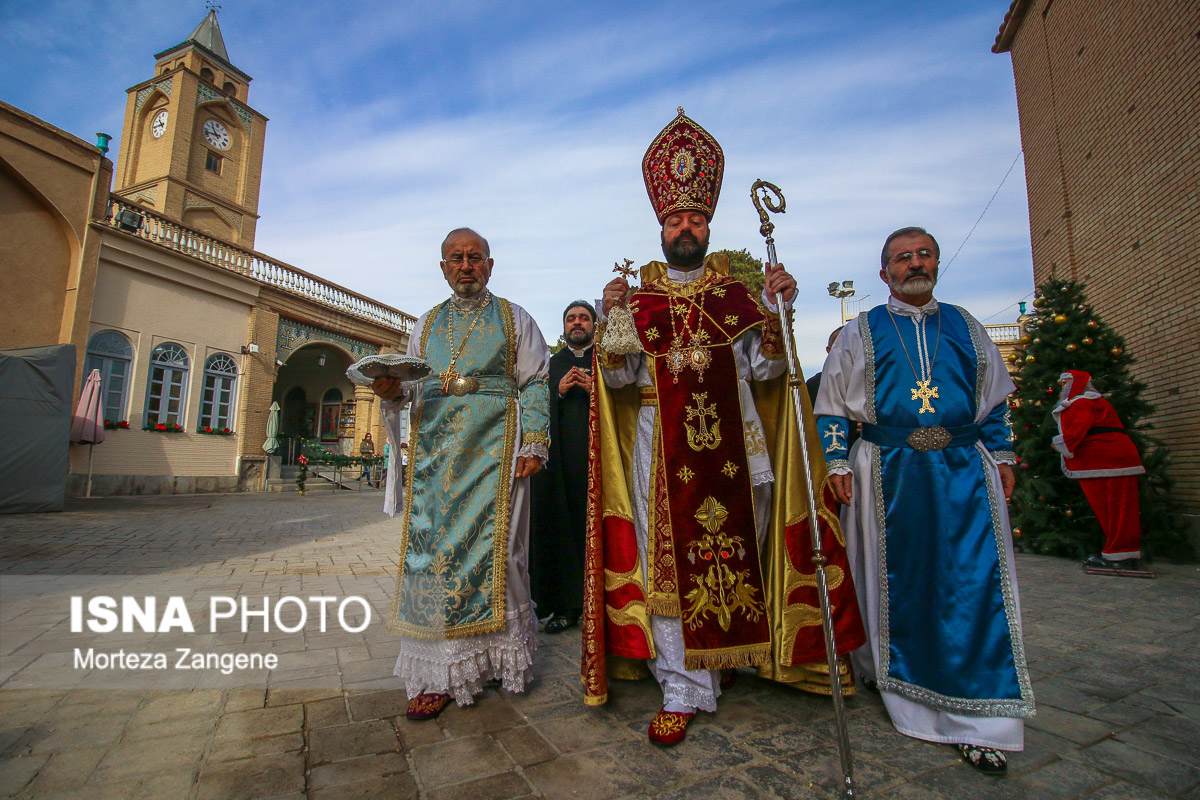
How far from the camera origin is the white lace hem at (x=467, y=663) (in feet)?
8.30

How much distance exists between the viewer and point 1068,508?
265 inches

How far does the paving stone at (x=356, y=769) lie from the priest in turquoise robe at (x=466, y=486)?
38cm

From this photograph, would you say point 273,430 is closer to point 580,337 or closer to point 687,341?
point 580,337

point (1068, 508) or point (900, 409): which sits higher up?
point (900, 409)

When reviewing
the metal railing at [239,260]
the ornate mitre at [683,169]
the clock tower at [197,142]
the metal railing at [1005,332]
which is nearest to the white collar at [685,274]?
the ornate mitre at [683,169]

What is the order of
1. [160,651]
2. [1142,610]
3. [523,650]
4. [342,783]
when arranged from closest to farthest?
1. [342,783]
2. [523,650]
3. [160,651]
4. [1142,610]

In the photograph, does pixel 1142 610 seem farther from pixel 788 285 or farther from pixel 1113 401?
pixel 788 285

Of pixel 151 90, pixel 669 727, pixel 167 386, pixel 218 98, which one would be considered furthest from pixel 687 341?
pixel 151 90

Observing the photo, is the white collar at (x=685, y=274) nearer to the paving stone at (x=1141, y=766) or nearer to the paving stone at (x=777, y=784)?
the paving stone at (x=777, y=784)

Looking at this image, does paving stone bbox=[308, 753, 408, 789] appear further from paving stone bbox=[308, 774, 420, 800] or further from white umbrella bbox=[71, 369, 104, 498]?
white umbrella bbox=[71, 369, 104, 498]

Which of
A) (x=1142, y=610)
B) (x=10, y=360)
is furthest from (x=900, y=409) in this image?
(x=10, y=360)

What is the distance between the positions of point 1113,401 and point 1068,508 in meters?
1.32

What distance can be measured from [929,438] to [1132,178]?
28.2 ft

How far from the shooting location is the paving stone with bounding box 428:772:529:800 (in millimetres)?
1761
